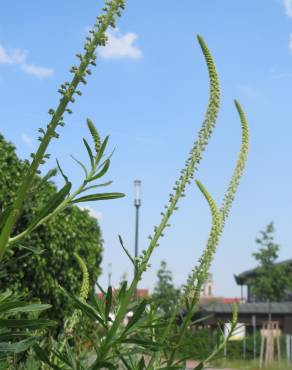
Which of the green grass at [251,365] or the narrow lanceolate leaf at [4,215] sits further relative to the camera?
the green grass at [251,365]

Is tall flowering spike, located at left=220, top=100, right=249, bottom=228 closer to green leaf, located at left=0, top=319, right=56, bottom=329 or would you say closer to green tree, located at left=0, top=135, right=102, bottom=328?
green leaf, located at left=0, top=319, right=56, bottom=329

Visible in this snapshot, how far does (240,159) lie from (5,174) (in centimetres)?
465

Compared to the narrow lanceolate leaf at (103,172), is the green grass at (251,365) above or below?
below

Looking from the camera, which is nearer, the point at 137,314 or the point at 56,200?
the point at 56,200

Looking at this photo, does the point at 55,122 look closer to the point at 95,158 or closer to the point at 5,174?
the point at 95,158

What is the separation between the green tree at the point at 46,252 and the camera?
687 centimetres

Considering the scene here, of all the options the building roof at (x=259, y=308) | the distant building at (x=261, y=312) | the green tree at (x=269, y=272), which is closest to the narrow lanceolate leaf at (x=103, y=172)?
the green tree at (x=269, y=272)

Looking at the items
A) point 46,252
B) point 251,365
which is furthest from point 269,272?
point 46,252

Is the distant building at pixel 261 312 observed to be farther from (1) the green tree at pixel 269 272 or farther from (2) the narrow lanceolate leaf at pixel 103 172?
(2) the narrow lanceolate leaf at pixel 103 172

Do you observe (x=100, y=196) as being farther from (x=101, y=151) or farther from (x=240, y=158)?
(x=240, y=158)

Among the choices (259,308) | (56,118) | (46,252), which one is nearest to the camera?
(56,118)

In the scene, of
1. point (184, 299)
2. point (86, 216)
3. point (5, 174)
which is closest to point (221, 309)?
point (86, 216)

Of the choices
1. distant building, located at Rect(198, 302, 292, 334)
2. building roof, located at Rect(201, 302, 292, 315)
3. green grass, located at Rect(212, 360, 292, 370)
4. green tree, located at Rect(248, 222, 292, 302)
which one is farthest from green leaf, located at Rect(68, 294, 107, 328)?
distant building, located at Rect(198, 302, 292, 334)

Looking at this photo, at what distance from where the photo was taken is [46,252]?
303 inches
